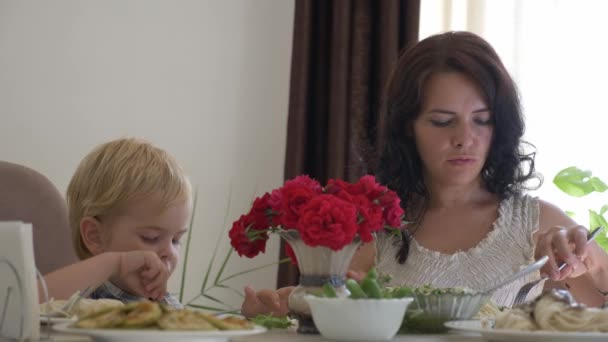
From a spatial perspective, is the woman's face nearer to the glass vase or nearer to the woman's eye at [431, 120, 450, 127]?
the woman's eye at [431, 120, 450, 127]

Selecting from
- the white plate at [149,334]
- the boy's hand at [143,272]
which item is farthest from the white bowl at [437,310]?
the boy's hand at [143,272]

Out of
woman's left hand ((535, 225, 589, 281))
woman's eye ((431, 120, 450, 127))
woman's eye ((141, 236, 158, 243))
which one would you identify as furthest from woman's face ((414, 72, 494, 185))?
woman's eye ((141, 236, 158, 243))

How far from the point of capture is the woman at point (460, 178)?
195 centimetres

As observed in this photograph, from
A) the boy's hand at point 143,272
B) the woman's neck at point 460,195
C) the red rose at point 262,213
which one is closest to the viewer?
the red rose at point 262,213

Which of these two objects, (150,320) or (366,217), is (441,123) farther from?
(150,320)

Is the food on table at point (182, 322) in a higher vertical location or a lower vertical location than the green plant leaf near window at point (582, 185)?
lower

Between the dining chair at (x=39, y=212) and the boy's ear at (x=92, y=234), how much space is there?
0.41 metres

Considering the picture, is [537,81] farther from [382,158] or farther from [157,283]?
[157,283]

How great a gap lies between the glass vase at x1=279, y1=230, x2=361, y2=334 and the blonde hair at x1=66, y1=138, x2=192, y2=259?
0.69m

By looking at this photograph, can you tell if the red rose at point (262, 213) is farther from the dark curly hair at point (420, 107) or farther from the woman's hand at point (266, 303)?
the dark curly hair at point (420, 107)

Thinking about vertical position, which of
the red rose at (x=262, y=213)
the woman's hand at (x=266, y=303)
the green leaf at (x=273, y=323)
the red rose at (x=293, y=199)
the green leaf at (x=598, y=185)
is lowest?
the woman's hand at (x=266, y=303)

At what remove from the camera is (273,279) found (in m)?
3.52

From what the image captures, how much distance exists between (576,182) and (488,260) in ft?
3.32

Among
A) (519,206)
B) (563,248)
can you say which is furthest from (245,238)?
(519,206)
